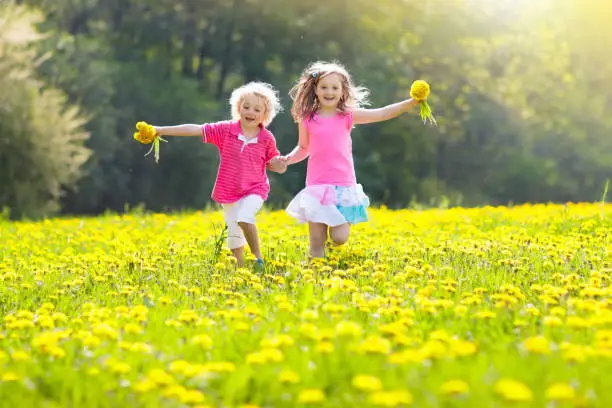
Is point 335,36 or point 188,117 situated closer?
point 188,117

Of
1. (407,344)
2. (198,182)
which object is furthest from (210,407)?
(198,182)

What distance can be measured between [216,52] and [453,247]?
88.8 feet

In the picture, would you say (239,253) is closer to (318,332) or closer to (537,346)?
(318,332)

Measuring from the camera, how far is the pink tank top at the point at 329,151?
701cm

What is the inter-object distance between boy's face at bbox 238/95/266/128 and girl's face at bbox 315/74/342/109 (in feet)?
1.61

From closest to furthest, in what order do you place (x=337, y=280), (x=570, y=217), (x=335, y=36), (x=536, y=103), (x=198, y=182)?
1. (x=337, y=280)
2. (x=570, y=217)
3. (x=198, y=182)
4. (x=335, y=36)
5. (x=536, y=103)

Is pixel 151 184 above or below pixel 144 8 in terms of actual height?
below

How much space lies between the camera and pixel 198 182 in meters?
28.1

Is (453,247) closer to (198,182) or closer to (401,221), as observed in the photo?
(401,221)

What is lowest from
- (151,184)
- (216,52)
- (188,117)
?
(151,184)

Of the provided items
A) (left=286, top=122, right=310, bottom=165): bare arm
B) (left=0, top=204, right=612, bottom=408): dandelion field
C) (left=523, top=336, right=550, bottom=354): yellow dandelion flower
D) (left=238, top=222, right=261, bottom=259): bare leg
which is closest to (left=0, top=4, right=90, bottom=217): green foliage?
(left=0, top=204, right=612, bottom=408): dandelion field

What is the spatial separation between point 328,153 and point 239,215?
0.89 meters

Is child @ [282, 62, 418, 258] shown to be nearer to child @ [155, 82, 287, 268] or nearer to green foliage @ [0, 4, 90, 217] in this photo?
child @ [155, 82, 287, 268]

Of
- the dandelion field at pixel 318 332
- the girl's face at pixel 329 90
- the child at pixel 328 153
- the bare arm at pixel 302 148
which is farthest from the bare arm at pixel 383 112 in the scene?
the dandelion field at pixel 318 332
